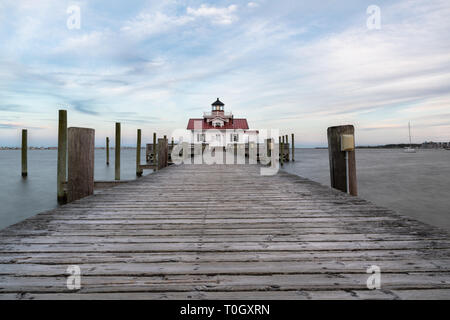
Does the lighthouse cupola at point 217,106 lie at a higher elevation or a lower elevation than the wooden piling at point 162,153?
higher

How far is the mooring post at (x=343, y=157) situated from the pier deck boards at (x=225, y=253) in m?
1.35

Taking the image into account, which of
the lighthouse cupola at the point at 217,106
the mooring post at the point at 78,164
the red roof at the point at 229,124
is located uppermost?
the lighthouse cupola at the point at 217,106

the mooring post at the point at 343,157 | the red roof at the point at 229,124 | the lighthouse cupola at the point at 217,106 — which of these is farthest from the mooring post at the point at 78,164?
the lighthouse cupola at the point at 217,106

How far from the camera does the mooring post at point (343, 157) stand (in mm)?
4820

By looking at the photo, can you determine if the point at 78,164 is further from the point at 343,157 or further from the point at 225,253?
the point at 343,157

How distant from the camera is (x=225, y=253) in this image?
85.0 inches

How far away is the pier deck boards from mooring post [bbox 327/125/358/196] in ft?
4.44

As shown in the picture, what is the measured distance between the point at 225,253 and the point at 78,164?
362 cm

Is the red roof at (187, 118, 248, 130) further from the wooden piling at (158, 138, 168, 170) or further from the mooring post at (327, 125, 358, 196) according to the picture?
the mooring post at (327, 125, 358, 196)

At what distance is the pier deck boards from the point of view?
1628mm

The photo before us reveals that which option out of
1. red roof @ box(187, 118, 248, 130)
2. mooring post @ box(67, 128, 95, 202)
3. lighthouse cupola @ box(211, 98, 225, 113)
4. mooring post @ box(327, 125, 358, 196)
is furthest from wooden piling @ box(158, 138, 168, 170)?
lighthouse cupola @ box(211, 98, 225, 113)

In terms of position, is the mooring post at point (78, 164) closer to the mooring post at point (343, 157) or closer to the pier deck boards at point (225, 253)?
the pier deck boards at point (225, 253)

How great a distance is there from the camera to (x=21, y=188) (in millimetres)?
14930

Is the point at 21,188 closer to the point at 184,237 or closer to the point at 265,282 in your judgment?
the point at 184,237
